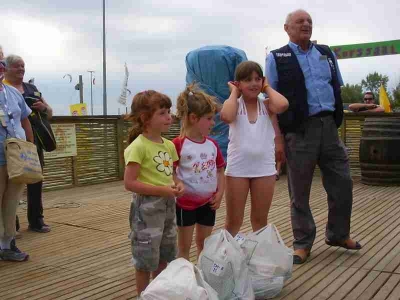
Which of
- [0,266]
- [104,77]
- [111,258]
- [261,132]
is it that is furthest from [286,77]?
[104,77]

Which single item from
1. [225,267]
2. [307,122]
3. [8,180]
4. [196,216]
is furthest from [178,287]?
[8,180]

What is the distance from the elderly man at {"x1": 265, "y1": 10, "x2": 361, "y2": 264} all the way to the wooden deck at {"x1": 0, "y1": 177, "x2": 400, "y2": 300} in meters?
0.32

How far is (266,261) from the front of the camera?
10.3 ft

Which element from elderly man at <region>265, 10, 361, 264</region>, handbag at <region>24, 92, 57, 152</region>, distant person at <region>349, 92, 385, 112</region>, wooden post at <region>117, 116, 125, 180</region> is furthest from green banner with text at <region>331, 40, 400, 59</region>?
handbag at <region>24, 92, 57, 152</region>

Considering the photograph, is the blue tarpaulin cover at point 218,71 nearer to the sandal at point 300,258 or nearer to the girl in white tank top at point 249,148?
the sandal at point 300,258

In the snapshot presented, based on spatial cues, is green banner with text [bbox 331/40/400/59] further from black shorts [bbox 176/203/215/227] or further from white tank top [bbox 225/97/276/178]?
black shorts [bbox 176/203/215/227]

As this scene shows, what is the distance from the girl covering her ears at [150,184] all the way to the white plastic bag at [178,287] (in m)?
0.25

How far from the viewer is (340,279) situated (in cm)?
344

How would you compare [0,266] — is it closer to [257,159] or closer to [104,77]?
[257,159]

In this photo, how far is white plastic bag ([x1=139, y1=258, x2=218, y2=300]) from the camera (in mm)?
2428

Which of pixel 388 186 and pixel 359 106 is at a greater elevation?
pixel 359 106

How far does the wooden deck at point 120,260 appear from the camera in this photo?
130 inches

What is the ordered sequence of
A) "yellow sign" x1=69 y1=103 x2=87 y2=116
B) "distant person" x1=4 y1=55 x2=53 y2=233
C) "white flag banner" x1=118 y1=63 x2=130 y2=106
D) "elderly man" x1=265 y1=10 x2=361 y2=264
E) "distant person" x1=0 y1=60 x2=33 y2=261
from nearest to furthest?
"elderly man" x1=265 y1=10 x2=361 y2=264
"distant person" x1=0 y1=60 x2=33 y2=261
"distant person" x1=4 y1=55 x2=53 y2=233
"yellow sign" x1=69 y1=103 x2=87 y2=116
"white flag banner" x1=118 y1=63 x2=130 y2=106

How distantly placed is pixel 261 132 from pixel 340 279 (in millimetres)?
1114
